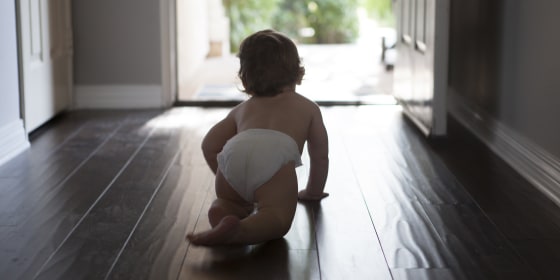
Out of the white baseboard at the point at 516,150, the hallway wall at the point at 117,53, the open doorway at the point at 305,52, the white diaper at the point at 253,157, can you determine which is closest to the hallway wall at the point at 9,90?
the open doorway at the point at 305,52

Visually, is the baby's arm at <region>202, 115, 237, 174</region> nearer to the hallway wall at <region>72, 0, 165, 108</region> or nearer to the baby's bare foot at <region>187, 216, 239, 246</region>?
the baby's bare foot at <region>187, 216, 239, 246</region>

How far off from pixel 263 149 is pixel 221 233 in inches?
13.3

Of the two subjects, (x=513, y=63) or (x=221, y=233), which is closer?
(x=221, y=233)

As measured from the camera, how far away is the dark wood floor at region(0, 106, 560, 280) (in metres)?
2.27

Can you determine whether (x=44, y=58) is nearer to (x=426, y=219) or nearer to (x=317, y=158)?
(x=317, y=158)

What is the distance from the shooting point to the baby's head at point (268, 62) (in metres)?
2.66

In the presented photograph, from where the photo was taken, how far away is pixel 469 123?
4.29 m

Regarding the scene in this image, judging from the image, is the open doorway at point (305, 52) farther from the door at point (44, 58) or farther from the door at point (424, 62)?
the door at point (44, 58)

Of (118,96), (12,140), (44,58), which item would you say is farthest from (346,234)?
(118,96)

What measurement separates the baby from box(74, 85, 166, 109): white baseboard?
231 centimetres

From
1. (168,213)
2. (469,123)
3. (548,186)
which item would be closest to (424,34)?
(469,123)

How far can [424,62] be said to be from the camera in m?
4.00

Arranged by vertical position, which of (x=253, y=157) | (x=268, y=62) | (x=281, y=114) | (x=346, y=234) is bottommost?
(x=346, y=234)

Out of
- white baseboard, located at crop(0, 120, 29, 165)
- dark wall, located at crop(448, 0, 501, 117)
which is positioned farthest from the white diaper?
dark wall, located at crop(448, 0, 501, 117)
